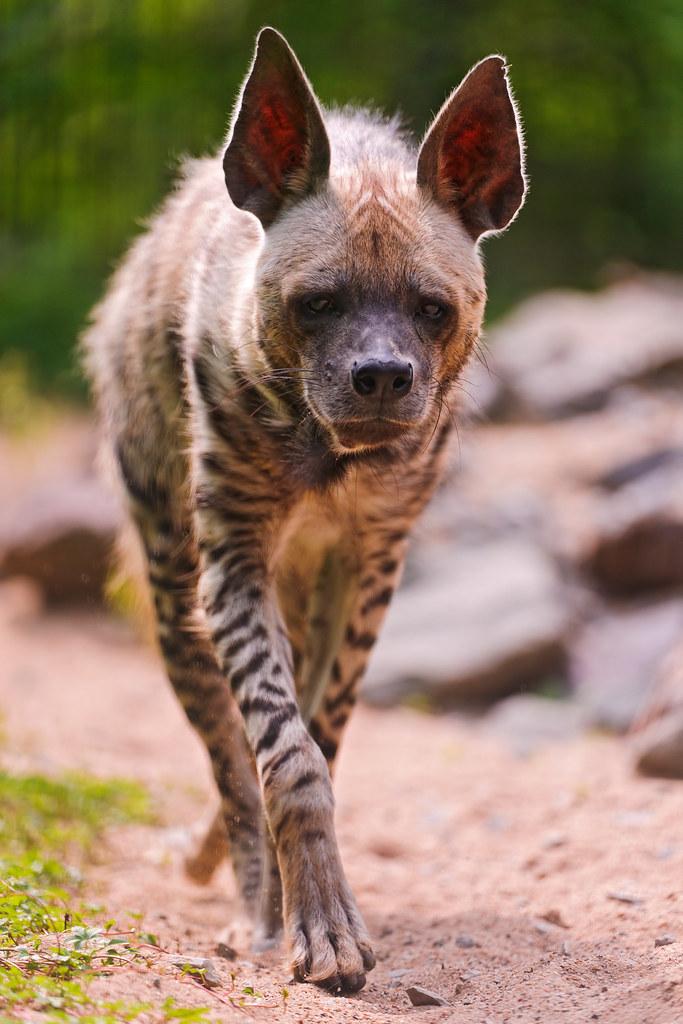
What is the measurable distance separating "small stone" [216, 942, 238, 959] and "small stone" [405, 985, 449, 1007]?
0.61 m

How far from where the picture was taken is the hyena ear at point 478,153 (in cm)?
361

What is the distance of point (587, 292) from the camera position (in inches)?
585

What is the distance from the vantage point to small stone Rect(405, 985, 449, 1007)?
3150mm

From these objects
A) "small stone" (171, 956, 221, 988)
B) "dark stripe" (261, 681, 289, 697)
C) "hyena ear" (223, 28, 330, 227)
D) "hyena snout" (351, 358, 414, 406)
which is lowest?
"small stone" (171, 956, 221, 988)

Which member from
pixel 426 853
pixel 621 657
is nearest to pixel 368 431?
pixel 426 853

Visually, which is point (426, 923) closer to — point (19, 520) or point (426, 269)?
point (426, 269)

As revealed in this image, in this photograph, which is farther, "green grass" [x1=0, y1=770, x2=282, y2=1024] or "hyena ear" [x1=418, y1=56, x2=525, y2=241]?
"hyena ear" [x1=418, y1=56, x2=525, y2=241]

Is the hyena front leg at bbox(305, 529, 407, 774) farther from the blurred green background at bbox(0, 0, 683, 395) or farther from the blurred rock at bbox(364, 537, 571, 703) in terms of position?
the blurred green background at bbox(0, 0, 683, 395)

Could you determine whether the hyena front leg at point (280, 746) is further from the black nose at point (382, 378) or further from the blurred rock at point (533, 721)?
the blurred rock at point (533, 721)

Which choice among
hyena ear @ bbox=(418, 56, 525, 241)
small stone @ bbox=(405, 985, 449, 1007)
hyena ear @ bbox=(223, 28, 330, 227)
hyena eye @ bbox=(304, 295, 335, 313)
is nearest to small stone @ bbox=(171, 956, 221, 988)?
small stone @ bbox=(405, 985, 449, 1007)

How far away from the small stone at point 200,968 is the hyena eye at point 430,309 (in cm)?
162

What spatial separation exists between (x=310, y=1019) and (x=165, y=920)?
3.66 feet

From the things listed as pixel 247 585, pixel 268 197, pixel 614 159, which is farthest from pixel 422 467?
pixel 614 159

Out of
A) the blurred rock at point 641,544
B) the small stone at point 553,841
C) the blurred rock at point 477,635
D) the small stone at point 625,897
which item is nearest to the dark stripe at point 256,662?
the small stone at point 625,897
